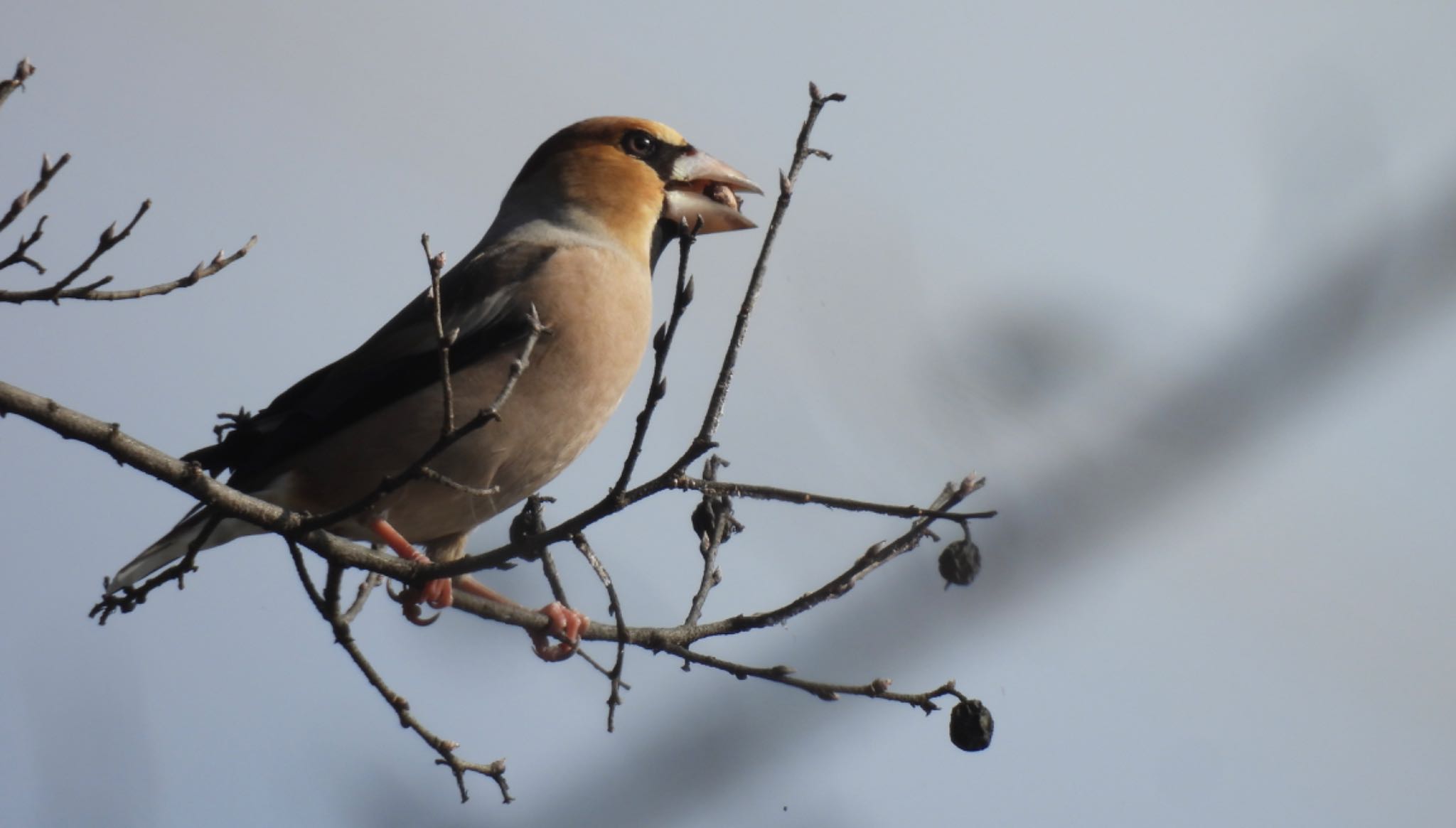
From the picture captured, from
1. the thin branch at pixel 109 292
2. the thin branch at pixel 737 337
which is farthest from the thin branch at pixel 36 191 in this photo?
the thin branch at pixel 737 337

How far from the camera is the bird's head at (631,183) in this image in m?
4.34

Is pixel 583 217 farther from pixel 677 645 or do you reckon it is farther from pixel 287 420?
pixel 677 645

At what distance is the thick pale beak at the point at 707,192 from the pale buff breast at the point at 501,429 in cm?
77

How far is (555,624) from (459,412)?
62 centimetres

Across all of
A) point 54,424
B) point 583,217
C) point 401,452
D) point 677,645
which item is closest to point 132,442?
point 54,424

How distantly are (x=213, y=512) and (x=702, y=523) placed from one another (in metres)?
1.21

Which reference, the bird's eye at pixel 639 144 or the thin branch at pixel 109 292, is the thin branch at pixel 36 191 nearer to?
the thin branch at pixel 109 292

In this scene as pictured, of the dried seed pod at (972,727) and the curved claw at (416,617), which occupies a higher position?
the curved claw at (416,617)

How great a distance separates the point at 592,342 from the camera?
142 inches

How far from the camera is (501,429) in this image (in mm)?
3412

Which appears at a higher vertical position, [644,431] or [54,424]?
[54,424]

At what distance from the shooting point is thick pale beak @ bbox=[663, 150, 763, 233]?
4.38 meters

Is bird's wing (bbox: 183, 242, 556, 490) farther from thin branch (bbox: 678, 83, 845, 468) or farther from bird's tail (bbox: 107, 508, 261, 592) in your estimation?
thin branch (bbox: 678, 83, 845, 468)

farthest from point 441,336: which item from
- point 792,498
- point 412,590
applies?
point 412,590
